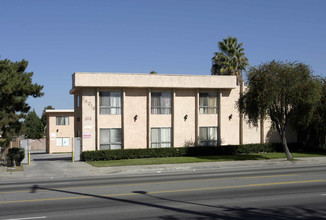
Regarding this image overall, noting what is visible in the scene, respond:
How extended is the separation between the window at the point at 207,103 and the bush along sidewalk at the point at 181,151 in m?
3.31

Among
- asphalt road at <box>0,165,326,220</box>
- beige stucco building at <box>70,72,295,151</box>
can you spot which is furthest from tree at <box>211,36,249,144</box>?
asphalt road at <box>0,165,326,220</box>

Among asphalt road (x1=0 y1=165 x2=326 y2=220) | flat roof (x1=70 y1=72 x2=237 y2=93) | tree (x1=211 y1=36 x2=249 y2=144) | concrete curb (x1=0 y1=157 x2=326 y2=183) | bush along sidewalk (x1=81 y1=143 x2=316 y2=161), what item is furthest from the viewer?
tree (x1=211 y1=36 x2=249 y2=144)

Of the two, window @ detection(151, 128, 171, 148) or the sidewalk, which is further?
window @ detection(151, 128, 171, 148)

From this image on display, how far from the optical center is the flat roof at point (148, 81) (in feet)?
98.0

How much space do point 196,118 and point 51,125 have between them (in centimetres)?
2551

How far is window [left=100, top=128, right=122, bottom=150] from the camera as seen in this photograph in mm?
30844

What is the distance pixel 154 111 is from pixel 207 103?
4.95 metres

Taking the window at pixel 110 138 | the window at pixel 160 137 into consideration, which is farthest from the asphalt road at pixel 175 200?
the window at pixel 160 137

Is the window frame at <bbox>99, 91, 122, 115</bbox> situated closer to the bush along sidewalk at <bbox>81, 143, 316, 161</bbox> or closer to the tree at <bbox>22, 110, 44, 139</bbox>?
the bush along sidewalk at <bbox>81, 143, 316, 161</bbox>

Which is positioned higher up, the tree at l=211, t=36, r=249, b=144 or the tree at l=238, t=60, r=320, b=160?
the tree at l=211, t=36, r=249, b=144

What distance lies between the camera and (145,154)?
30625mm

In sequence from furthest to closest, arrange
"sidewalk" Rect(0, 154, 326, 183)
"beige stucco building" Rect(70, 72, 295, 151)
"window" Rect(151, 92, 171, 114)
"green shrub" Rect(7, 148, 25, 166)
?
"window" Rect(151, 92, 171, 114) → "beige stucco building" Rect(70, 72, 295, 151) → "green shrub" Rect(7, 148, 25, 166) → "sidewalk" Rect(0, 154, 326, 183)

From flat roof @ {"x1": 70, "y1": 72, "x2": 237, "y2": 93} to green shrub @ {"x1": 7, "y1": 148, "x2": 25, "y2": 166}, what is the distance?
639cm

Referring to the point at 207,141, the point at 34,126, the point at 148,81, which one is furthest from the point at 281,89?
the point at 34,126
